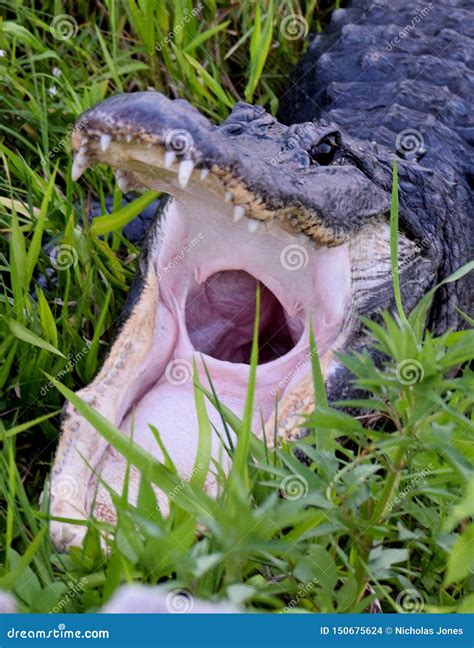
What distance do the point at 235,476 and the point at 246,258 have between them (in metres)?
1.20

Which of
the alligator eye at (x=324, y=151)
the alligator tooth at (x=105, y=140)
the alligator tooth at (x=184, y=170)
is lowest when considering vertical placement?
the alligator eye at (x=324, y=151)

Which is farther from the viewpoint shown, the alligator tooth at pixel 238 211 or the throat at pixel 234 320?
the throat at pixel 234 320

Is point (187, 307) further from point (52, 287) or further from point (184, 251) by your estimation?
point (52, 287)

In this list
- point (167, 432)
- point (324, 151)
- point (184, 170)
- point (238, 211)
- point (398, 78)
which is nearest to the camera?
point (184, 170)

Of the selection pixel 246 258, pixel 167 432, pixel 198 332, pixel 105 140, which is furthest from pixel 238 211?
pixel 198 332

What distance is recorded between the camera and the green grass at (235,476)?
1769mm

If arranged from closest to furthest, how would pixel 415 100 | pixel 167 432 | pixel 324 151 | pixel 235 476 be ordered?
pixel 235 476, pixel 167 432, pixel 324 151, pixel 415 100

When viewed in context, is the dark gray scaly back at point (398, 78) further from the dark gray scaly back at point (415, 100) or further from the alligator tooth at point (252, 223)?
the alligator tooth at point (252, 223)

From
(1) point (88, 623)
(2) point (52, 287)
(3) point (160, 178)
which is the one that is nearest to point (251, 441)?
(1) point (88, 623)

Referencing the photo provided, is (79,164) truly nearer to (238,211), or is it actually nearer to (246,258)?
(238,211)

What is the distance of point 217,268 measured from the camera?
2.91 metres

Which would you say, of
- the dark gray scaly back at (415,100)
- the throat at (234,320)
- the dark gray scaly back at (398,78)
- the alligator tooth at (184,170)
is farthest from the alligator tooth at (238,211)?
the dark gray scaly back at (398,78)

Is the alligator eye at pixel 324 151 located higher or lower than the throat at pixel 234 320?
higher

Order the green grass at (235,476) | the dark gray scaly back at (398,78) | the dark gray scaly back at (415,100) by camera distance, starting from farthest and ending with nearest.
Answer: the dark gray scaly back at (398,78) < the dark gray scaly back at (415,100) < the green grass at (235,476)
